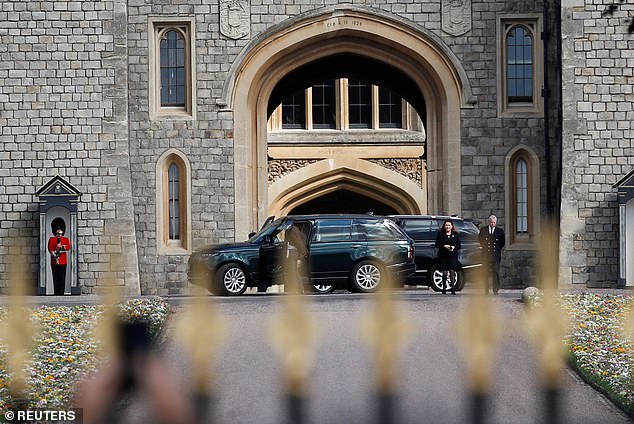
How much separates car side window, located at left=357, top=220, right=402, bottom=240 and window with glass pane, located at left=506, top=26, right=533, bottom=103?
495cm

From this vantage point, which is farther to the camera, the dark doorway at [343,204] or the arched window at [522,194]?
the dark doorway at [343,204]

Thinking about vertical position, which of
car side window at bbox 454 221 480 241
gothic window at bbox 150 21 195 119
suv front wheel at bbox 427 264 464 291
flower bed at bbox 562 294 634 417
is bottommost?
flower bed at bbox 562 294 634 417

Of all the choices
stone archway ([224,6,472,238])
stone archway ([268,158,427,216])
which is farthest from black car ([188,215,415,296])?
Result: stone archway ([268,158,427,216])

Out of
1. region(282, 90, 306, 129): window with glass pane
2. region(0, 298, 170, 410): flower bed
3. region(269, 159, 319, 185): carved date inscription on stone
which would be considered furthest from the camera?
region(282, 90, 306, 129): window with glass pane

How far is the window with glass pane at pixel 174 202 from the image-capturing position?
81.3 feet

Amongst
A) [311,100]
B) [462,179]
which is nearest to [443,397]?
[462,179]

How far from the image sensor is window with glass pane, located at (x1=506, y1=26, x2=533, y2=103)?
2486 cm

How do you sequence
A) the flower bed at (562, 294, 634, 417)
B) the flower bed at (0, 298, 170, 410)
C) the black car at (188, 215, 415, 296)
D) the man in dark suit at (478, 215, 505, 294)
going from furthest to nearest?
the black car at (188, 215, 415, 296)
the man in dark suit at (478, 215, 505, 294)
the flower bed at (562, 294, 634, 417)
the flower bed at (0, 298, 170, 410)

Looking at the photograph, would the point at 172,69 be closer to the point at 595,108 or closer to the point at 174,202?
the point at 174,202

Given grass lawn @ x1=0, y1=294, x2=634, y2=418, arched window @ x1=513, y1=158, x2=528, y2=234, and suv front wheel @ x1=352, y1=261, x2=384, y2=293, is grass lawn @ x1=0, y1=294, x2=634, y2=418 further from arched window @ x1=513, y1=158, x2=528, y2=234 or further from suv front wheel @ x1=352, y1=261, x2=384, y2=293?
arched window @ x1=513, y1=158, x2=528, y2=234

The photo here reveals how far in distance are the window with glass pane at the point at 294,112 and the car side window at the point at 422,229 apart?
57.4 feet

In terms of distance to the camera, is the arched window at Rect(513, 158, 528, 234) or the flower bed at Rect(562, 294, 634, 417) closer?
the flower bed at Rect(562, 294, 634, 417)

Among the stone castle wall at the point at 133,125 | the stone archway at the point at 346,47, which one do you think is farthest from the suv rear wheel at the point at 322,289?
the stone castle wall at the point at 133,125

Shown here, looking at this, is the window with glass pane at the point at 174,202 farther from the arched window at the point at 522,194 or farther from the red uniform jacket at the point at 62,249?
the arched window at the point at 522,194
